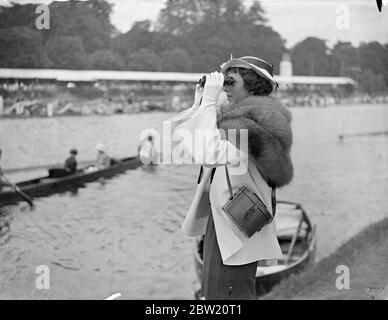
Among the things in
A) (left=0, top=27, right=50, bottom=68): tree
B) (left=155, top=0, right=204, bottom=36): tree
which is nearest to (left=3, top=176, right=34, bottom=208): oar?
(left=0, top=27, right=50, bottom=68): tree

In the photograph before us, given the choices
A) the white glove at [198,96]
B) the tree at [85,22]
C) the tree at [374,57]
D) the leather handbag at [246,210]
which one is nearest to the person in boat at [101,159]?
the tree at [85,22]

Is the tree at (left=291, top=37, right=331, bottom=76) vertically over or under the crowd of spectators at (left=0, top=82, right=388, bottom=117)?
over

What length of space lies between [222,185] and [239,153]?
0.16 metres

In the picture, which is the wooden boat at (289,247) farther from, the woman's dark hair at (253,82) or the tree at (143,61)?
the woman's dark hair at (253,82)

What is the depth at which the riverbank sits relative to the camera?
3350 mm

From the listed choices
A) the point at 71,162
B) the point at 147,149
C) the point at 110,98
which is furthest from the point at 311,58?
the point at 71,162

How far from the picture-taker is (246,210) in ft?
5.57

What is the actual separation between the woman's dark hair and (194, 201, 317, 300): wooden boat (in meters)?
2.58

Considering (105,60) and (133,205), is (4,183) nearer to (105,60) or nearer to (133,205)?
(133,205)

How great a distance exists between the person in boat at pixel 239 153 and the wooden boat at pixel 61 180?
2.32m

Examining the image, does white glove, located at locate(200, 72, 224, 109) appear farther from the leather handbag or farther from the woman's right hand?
the leather handbag

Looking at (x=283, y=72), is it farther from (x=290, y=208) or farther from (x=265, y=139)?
(x=265, y=139)

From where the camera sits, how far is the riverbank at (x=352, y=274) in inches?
132
